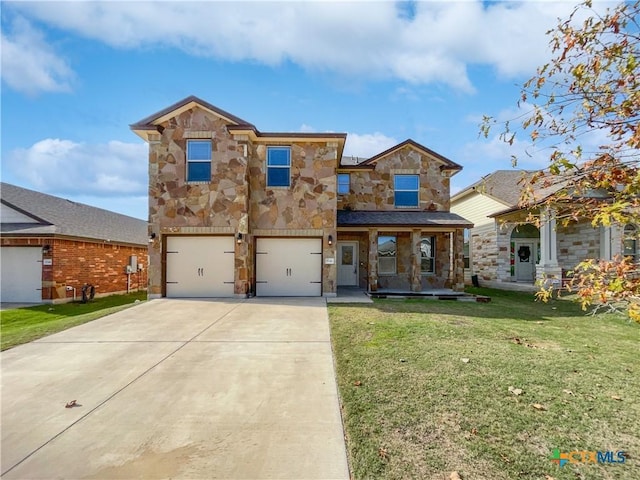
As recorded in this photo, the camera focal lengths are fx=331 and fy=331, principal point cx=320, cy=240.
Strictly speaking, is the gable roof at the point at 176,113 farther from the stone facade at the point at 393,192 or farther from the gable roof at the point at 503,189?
the gable roof at the point at 503,189

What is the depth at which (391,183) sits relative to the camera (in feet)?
50.4

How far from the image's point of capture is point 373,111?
1174 centimetres

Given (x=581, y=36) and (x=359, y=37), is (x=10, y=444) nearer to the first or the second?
(x=581, y=36)

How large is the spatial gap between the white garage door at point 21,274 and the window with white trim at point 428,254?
1671cm

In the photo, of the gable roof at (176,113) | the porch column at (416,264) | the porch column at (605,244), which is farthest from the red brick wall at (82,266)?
the porch column at (605,244)

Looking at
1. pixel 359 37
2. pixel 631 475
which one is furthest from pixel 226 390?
pixel 359 37

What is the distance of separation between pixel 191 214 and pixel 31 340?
606 cm

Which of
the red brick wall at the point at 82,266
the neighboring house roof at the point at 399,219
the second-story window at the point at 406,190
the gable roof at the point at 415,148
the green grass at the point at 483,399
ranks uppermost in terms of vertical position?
the gable roof at the point at 415,148

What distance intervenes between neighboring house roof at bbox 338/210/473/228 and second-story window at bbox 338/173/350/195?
0.97 meters

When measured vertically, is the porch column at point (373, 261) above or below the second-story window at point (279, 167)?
below

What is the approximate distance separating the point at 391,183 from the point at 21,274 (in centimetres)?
1660

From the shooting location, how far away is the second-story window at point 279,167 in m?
12.4

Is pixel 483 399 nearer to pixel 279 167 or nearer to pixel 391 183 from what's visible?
pixel 279 167

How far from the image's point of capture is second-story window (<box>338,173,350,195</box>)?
1536 centimetres
